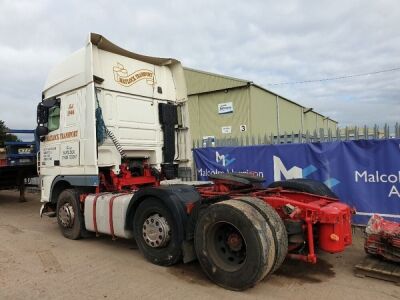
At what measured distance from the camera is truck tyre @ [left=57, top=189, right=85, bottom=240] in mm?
7242

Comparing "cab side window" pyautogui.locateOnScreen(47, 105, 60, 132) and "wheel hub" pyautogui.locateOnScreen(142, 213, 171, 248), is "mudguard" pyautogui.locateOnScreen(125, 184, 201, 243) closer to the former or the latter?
"wheel hub" pyautogui.locateOnScreen(142, 213, 171, 248)

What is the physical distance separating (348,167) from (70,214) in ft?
17.3

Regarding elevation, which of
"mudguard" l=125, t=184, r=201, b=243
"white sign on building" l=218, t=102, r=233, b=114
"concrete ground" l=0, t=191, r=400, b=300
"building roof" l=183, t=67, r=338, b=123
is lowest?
"concrete ground" l=0, t=191, r=400, b=300

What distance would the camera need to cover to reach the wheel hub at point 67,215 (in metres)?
7.34

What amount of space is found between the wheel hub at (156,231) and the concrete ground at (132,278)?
1.14 feet

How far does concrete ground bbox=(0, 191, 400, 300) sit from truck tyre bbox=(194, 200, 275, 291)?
188 mm

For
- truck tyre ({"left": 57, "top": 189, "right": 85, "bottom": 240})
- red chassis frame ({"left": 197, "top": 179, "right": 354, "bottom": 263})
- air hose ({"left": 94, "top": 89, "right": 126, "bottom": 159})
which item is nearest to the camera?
red chassis frame ({"left": 197, "top": 179, "right": 354, "bottom": 263})

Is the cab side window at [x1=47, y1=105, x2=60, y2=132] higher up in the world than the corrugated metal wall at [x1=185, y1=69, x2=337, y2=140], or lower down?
lower down

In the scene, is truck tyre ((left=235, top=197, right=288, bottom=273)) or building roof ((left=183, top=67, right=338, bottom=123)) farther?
building roof ((left=183, top=67, right=338, bottom=123))

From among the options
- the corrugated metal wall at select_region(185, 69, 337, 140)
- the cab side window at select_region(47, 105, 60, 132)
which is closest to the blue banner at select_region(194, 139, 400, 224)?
the cab side window at select_region(47, 105, 60, 132)

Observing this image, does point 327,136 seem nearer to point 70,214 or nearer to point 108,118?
point 108,118

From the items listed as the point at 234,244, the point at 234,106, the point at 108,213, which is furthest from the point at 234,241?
the point at 234,106

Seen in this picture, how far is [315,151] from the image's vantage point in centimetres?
804

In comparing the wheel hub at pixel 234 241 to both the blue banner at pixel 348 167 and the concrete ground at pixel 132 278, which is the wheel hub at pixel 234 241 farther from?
the blue banner at pixel 348 167
